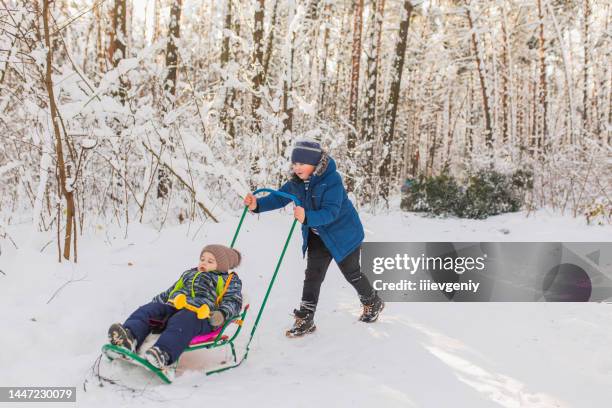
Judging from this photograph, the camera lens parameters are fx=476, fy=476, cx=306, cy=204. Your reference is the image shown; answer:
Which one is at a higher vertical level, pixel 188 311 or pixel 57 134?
pixel 57 134

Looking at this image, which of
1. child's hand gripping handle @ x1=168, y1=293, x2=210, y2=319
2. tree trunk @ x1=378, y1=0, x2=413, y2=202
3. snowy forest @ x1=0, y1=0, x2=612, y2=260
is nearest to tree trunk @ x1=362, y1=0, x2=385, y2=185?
snowy forest @ x1=0, y1=0, x2=612, y2=260

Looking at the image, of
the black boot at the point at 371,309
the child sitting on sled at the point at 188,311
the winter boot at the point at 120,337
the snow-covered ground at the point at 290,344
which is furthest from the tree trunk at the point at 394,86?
the winter boot at the point at 120,337

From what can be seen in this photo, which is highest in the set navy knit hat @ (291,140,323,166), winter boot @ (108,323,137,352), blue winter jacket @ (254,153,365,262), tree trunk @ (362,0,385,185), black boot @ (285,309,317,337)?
tree trunk @ (362,0,385,185)

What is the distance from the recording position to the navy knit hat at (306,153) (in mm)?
3801

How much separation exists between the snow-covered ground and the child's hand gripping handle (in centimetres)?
39

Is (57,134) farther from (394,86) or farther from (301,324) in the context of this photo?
(394,86)

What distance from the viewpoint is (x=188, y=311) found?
325 cm

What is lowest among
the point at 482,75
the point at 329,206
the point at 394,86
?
the point at 329,206

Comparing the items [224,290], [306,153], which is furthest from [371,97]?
[224,290]

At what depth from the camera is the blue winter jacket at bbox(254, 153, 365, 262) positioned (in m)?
3.79

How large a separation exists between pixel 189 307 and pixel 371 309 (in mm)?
1760

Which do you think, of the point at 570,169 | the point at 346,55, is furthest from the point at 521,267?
the point at 346,55

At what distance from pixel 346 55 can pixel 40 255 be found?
20.2 m

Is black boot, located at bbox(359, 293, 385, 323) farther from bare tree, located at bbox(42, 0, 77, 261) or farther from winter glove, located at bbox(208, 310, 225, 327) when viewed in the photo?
bare tree, located at bbox(42, 0, 77, 261)
